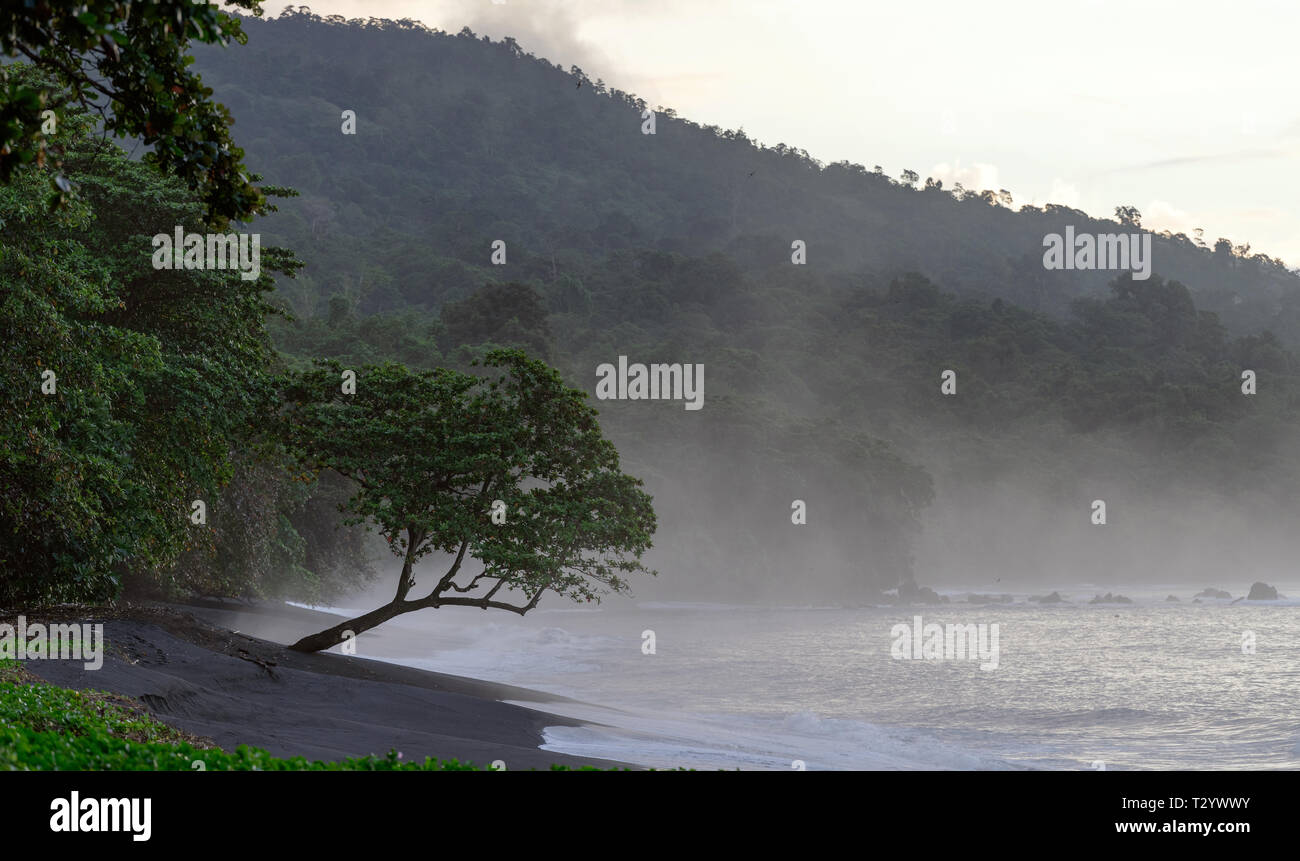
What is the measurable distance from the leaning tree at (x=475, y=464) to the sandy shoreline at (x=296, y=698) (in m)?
1.92

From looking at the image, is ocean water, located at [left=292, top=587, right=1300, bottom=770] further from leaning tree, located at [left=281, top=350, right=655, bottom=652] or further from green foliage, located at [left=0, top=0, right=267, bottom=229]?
green foliage, located at [left=0, top=0, right=267, bottom=229]

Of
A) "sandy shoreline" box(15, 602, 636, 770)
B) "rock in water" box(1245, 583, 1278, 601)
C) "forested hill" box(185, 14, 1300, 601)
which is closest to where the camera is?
"sandy shoreline" box(15, 602, 636, 770)

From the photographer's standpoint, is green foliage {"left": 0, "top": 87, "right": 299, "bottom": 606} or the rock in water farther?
the rock in water

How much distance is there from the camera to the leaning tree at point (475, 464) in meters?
21.7

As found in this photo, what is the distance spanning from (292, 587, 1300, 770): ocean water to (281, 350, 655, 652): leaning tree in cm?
381

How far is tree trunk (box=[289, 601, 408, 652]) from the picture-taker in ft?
74.1

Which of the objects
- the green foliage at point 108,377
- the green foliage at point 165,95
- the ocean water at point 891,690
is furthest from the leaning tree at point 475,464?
the green foliage at point 165,95

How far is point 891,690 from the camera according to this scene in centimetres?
3709

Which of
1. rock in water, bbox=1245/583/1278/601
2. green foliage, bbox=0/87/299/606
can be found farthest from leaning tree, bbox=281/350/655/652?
rock in water, bbox=1245/583/1278/601

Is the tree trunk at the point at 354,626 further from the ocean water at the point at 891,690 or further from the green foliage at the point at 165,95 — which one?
the green foliage at the point at 165,95

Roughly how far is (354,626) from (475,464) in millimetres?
4628
